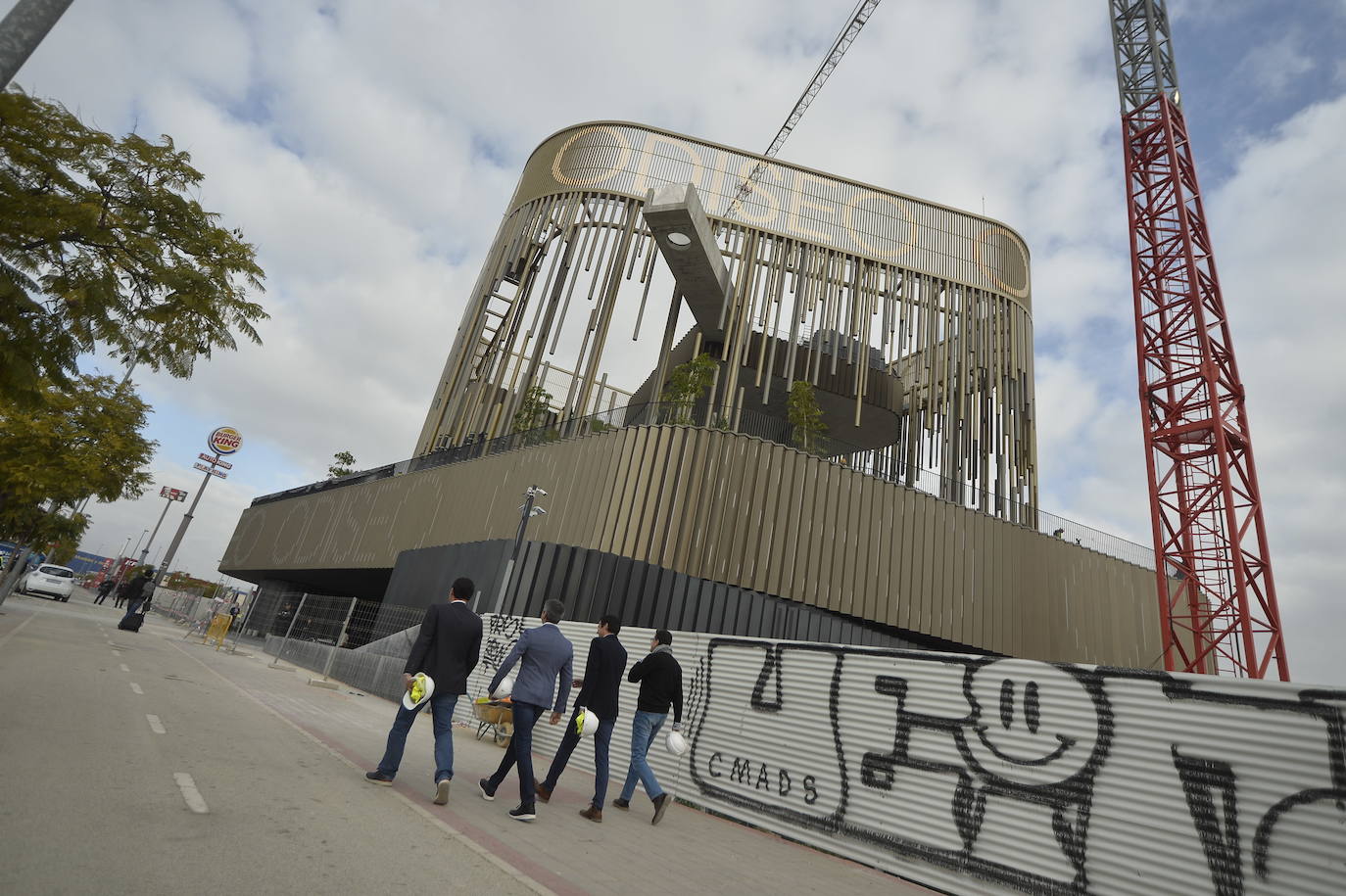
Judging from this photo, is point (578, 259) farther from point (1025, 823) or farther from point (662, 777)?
point (1025, 823)

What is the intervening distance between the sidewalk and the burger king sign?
28746mm

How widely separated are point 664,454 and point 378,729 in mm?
9377

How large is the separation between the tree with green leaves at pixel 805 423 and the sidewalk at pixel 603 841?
11652 mm

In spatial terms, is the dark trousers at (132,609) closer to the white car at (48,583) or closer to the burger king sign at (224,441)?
the burger king sign at (224,441)

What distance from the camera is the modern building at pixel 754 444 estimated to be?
55.8ft

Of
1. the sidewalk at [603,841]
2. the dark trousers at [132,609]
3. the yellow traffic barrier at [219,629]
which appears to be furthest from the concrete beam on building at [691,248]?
the dark trousers at [132,609]

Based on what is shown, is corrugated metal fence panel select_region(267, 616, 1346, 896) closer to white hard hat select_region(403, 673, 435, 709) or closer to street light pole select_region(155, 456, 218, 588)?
white hard hat select_region(403, 673, 435, 709)

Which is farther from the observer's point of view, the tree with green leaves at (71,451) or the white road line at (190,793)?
the tree with green leaves at (71,451)

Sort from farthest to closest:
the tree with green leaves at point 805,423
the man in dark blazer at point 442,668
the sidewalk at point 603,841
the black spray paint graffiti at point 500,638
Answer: the tree with green leaves at point 805,423 → the black spray paint graffiti at point 500,638 → the man in dark blazer at point 442,668 → the sidewalk at point 603,841

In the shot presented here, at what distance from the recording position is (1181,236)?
2583 centimetres

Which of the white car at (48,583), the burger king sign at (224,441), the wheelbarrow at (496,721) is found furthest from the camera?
the burger king sign at (224,441)

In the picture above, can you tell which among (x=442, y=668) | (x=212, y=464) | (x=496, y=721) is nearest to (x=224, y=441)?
(x=212, y=464)

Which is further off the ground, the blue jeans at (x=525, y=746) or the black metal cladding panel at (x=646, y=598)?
the black metal cladding panel at (x=646, y=598)

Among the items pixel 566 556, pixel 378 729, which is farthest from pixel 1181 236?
pixel 378 729
